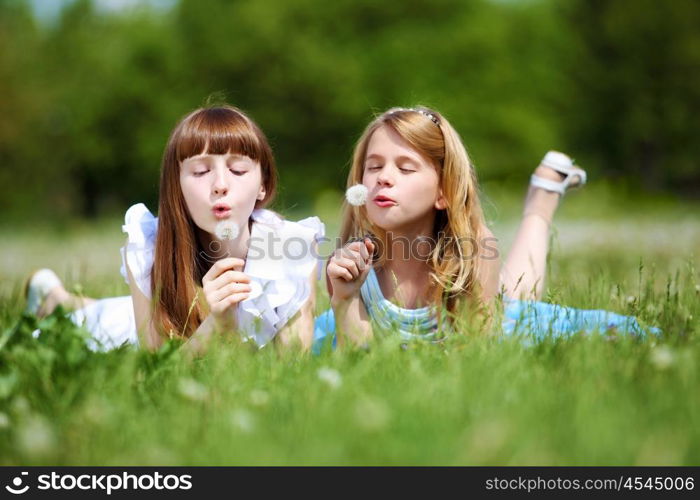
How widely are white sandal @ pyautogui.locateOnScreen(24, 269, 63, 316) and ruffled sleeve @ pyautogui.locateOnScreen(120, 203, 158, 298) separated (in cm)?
123

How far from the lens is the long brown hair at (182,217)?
351cm

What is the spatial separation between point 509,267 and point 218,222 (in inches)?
79.7

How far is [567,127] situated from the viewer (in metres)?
33.5

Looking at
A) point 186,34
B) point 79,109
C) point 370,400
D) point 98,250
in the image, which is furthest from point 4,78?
point 370,400

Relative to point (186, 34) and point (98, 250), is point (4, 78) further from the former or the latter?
point (98, 250)

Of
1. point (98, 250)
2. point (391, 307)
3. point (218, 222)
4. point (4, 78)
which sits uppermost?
point (4, 78)

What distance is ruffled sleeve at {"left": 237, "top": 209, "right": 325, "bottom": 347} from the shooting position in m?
3.62

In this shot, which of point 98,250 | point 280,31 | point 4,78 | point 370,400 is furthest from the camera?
point 280,31

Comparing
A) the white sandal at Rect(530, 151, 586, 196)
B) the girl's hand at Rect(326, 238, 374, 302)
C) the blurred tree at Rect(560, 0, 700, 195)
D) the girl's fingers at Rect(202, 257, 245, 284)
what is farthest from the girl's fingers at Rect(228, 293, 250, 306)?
the blurred tree at Rect(560, 0, 700, 195)

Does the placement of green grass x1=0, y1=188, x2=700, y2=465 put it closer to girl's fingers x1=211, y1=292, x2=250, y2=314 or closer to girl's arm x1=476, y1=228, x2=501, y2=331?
girl's fingers x1=211, y1=292, x2=250, y2=314

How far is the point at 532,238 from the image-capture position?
482 cm

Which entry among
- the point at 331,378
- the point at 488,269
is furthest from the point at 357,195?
the point at 331,378

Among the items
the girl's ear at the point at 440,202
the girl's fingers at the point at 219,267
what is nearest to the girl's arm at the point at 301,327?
the girl's fingers at the point at 219,267

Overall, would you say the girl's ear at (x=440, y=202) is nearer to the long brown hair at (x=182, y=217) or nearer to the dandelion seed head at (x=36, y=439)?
the long brown hair at (x=182, y=217)
